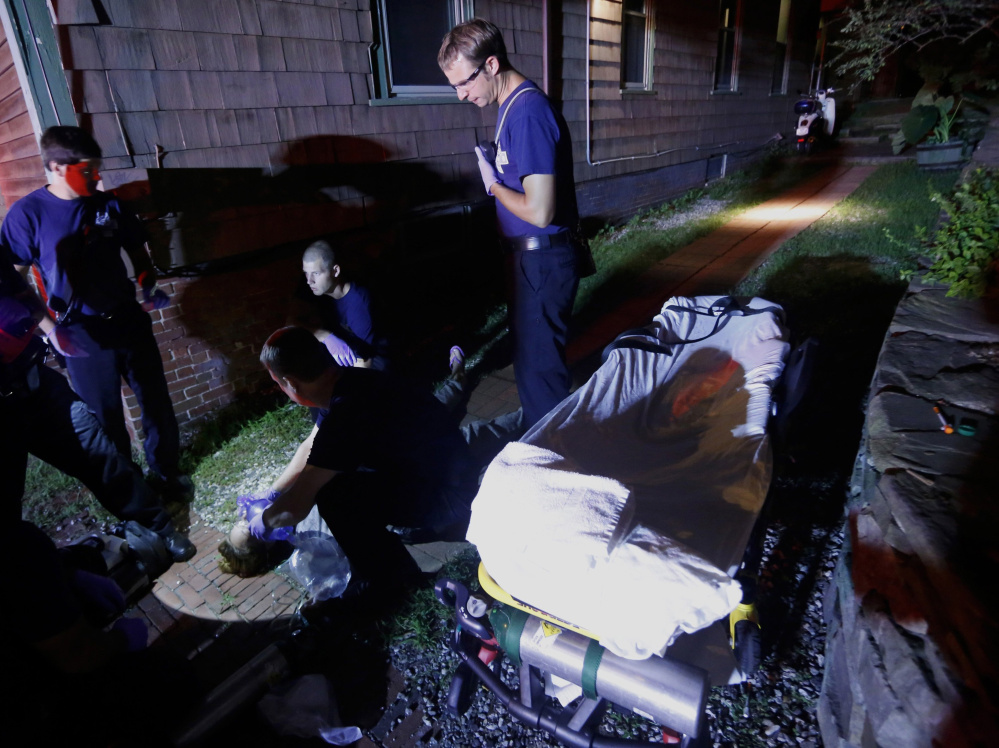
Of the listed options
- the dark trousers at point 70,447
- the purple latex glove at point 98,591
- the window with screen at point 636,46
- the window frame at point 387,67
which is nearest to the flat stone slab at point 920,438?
the purple latex glove at point 98,591

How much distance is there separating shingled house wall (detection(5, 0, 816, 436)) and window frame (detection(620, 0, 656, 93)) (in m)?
1.81

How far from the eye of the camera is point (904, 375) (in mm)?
1994

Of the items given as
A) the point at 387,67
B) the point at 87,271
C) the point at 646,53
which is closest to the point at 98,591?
the point at 87,271

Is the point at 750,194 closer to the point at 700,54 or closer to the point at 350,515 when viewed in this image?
the point at 700,54

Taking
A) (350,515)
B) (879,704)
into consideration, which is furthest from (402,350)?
(879,704)

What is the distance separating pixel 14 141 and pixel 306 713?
4.05 metres

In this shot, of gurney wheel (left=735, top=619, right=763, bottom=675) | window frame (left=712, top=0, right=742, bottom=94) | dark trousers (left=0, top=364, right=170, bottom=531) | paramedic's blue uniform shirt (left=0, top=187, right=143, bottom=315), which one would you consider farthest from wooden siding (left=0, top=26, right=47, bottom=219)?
window frame (left=712, top=0, right=742, bottom=94)

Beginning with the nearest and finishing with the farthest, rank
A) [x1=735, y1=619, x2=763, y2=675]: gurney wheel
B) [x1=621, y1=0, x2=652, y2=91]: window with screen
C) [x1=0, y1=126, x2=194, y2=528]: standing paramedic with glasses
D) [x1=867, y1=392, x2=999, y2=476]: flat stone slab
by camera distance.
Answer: [x1=867, y1=392, x2=999, y2=476]: flat stone slab < [x1=735, y1=619, x2=763, y2=675]: gurney wheel < [x1=0, y1=126, x2=194, y2=528]: standing paramedic with glasses < [x1=621, y1=0, x2=652, y2=91]: window with screen

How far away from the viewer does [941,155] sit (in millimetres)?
8688

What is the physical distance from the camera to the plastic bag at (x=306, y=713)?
6.35ft

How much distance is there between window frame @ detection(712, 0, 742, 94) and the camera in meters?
9.51

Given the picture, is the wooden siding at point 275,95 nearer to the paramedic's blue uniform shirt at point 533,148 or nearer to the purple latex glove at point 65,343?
the purple latex glove at point 65,343

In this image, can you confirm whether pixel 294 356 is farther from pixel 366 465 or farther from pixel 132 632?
pixel 132 632

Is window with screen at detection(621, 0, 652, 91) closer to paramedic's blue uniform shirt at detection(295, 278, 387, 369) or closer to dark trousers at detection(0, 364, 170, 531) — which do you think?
paramedic's blue uniform shirt at detection(295, 278, 387, 369)
